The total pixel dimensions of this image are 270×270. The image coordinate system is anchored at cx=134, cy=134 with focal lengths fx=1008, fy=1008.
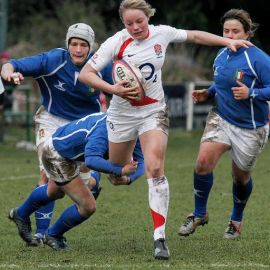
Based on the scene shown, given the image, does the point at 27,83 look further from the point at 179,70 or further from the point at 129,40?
the point at 129,40

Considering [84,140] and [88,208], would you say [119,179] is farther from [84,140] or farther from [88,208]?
[88,208]

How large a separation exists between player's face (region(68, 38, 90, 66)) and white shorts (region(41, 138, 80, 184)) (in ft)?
3.57

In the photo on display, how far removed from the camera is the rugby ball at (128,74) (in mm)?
8074

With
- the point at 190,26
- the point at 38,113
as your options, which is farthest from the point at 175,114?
the point at 38,113

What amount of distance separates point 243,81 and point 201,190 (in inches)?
44.2

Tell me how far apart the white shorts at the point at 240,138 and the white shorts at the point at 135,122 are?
3.27 feet

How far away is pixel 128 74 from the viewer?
809 centimetres

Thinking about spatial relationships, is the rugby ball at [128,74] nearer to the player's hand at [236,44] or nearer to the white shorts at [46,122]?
the player's hand at [236,44]

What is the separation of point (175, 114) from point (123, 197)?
11.7m

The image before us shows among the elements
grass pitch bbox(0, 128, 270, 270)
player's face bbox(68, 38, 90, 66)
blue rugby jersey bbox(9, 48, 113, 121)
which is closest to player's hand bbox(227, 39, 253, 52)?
blue rugby jersey bbox(9, 48, 113, 121)

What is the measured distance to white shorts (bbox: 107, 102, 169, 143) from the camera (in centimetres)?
826

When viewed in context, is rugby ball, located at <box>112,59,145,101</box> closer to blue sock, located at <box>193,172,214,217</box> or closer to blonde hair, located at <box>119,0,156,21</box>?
blonde hair, located at <box>119,0,156,21</box>

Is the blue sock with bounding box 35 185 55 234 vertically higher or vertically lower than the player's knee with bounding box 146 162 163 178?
lower

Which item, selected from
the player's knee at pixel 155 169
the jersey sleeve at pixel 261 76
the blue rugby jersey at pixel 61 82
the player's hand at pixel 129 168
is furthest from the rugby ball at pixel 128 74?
the jersey sleeve at pixel 261 76
